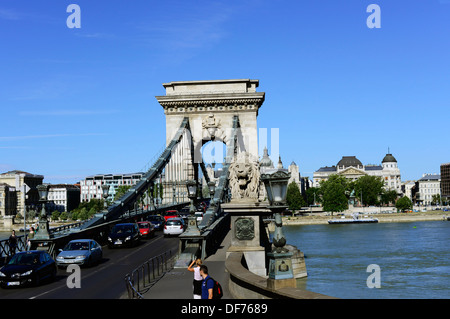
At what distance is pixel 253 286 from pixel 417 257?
43.7m

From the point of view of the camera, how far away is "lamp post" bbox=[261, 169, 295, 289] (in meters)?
11.0

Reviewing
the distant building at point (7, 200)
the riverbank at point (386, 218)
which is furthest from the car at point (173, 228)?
the distant building at point (7, 200)

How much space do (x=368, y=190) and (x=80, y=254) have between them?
16670 centimetres

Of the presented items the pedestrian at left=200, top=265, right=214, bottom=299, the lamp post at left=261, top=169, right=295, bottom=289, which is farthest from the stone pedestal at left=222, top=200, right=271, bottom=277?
the pedestrian at left=200, top=265, right=214, bottom=299

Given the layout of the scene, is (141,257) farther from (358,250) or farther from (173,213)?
(358,250)

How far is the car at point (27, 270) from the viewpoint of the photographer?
18.3 meters

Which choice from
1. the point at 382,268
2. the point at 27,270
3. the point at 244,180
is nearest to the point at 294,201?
the point at 382,268

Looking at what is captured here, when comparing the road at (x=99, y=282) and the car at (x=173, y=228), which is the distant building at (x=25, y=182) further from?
the road at (x=99, y=282)

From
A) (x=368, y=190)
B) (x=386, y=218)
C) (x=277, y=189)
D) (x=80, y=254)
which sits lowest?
(x=386, y=218)

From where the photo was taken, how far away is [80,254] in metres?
23.1

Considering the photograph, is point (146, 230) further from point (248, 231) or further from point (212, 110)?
point (212, 110)

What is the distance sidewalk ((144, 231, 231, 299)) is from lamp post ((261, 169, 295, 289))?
10.3ft

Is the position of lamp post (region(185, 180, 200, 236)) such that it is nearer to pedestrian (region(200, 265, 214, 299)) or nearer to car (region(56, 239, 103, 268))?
car (region(56, 239, 103, 268))
